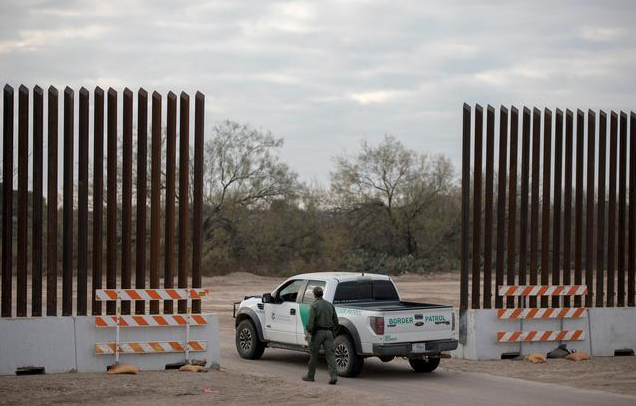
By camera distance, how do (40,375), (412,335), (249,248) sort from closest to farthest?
1. (40,375)
2. (412,335)
3. (249,248)

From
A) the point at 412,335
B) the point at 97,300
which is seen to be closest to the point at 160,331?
the point at 97,300

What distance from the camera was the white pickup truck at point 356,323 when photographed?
620 inches

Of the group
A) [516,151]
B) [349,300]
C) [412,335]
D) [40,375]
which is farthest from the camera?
[516,151]

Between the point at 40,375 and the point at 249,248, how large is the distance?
127 ft

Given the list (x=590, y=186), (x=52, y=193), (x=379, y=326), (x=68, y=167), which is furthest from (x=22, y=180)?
(x=590, y=186)

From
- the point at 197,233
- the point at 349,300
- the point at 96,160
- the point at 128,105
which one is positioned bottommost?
the point at 349,300

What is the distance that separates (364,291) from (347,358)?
1.79 m

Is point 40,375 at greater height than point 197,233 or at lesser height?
lesser

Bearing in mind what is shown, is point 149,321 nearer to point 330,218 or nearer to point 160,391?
point 160,391

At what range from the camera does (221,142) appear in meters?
53.9

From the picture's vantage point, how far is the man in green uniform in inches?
598

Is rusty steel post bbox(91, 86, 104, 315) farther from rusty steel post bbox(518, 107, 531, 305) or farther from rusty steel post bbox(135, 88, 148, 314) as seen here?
rusty steel post bbox(518, 107, 531, 305)

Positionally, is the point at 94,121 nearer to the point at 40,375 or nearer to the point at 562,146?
the point at 40,375

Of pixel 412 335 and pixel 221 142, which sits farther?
pixel 221 142
